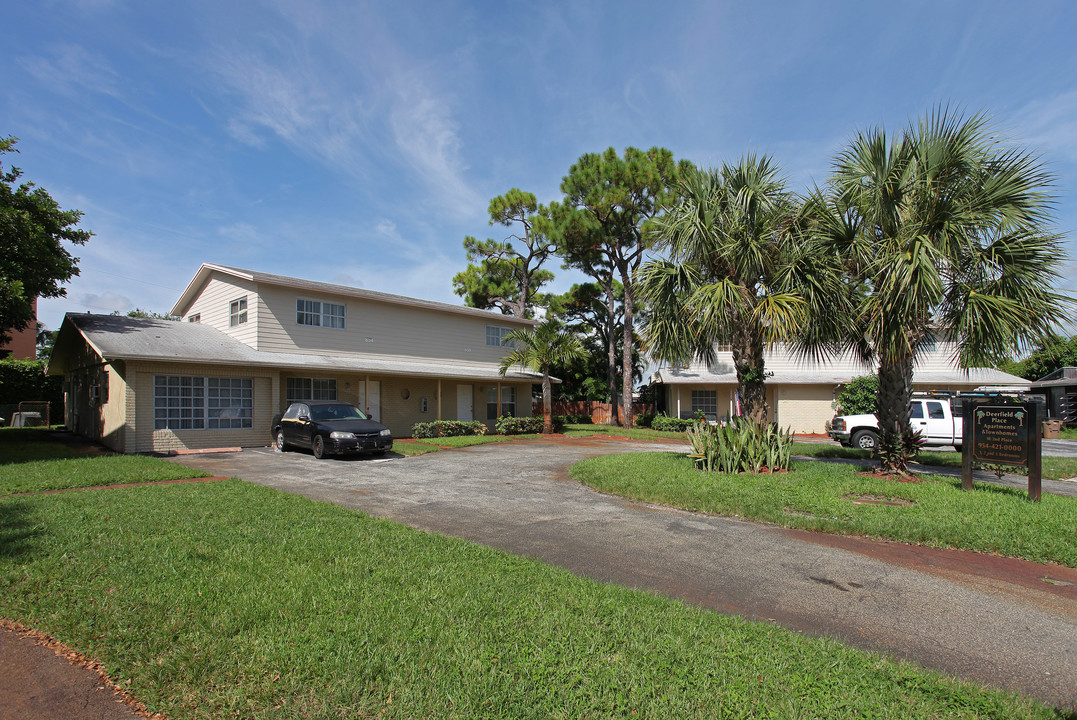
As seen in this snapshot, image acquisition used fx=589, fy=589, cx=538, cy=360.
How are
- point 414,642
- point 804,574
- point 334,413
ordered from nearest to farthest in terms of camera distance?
point 414,642 < point 804,574 < point 334,413

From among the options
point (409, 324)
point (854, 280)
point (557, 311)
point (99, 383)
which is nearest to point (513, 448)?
point (409, 324)

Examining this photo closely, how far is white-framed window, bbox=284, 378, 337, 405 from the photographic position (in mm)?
19719

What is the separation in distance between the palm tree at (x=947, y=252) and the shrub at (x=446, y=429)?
15285 mm

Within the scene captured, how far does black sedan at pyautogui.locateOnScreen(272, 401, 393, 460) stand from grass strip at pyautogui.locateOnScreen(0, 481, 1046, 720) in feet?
29.5

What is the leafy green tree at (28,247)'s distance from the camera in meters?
14.6

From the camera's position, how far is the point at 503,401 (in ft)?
90.4

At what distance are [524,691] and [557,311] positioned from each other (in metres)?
33.5

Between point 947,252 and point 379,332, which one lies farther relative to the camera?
point 379,332

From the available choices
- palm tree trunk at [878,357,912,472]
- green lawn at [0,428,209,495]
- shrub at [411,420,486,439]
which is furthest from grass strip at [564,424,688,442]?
green lawn at [0,428,209,495]

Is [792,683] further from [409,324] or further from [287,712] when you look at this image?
[409,324]

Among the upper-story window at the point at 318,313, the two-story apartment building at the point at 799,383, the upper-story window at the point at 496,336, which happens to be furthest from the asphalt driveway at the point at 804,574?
the two-story apartment building at the point at 799,383

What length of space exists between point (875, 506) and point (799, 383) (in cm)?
1956

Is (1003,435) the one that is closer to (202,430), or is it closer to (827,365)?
(202,430)

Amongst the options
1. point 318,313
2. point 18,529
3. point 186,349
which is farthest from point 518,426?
point 18,529
